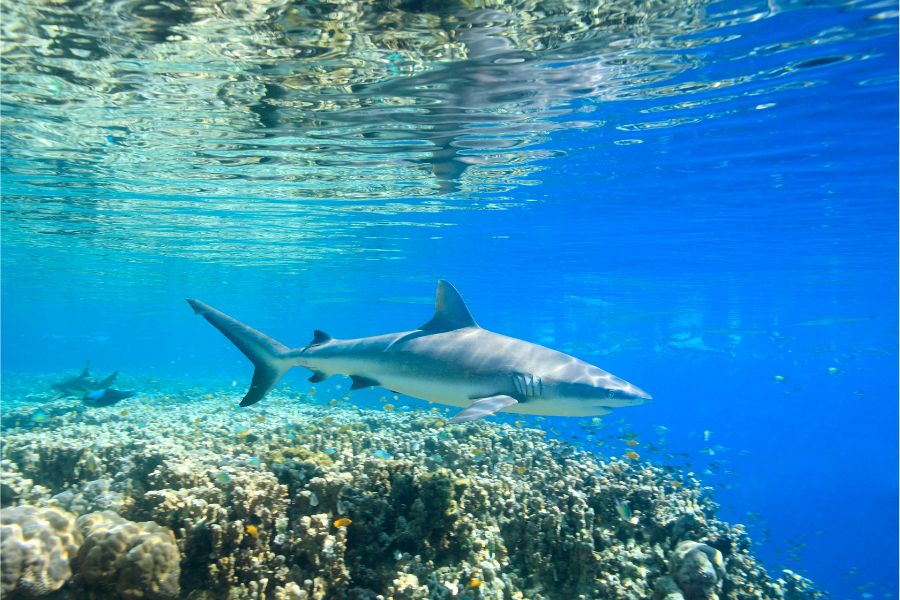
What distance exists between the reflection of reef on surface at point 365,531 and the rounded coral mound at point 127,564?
11mm

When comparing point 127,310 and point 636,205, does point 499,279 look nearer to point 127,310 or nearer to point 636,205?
point 636,205

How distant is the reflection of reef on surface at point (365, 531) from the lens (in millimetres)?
4277

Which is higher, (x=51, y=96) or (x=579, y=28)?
(x=579, y=28)

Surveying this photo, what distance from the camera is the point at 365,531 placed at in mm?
5469

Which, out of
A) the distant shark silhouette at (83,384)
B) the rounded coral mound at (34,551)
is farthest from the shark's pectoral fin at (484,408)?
the distant shark silhouette at (83,384)

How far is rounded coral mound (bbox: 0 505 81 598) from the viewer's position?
374 centimetres

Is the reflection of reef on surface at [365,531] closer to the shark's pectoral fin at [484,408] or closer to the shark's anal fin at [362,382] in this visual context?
the shark's pectoral fin at [484,408]

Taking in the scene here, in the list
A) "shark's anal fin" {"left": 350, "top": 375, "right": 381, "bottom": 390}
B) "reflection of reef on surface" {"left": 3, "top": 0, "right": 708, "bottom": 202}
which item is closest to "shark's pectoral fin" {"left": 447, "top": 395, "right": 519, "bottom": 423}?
"shark's anal fin" {"left": 350, "top": 375, "right": 381, "bottom": 390}

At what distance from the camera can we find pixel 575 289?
42.7m

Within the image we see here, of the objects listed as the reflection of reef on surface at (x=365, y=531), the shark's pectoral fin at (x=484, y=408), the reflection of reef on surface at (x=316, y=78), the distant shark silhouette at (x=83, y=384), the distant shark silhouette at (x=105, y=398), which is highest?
the reflection of reef on surface at (x=316, y=78)

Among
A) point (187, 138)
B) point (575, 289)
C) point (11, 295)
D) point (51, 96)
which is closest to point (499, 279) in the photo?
point (575, 289)

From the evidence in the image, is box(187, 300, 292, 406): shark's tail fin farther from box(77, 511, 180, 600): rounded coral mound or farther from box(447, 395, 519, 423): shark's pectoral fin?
box(77, 511, 180, 600): rounded coral mound

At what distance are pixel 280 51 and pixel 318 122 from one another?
358 cm

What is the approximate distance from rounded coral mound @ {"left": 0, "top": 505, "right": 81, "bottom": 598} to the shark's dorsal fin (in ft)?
18.0
